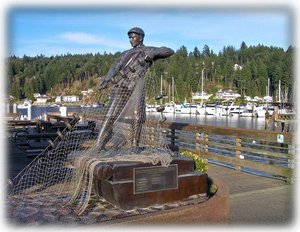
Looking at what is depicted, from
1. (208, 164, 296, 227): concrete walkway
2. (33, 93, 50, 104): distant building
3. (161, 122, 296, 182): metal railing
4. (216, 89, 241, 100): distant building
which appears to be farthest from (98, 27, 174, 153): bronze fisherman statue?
(216, 89, 241, 100): distant building

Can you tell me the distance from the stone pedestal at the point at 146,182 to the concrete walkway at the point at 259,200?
801 millimetres

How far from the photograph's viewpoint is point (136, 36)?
6.07m

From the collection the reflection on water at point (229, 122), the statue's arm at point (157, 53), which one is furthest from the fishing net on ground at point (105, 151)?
the reflection on water at point (229, 122)

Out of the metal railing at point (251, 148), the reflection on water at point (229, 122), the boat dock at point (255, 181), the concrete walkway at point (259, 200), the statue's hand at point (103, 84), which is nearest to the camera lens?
the concrete walkway at point (259, 200)

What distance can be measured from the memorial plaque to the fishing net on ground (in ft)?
0.38

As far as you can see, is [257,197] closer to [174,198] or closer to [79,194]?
[174,198]

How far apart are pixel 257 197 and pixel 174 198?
2159 millimetres

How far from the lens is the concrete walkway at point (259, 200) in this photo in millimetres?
5625

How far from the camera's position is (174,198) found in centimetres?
550

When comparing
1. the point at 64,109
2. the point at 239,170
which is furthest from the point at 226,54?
the point at 239,170

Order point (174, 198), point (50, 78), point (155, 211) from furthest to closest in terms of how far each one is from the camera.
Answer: point (50, 78) → point (174, 198) → point (155, 211)

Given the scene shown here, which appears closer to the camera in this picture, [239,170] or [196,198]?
[196,198]

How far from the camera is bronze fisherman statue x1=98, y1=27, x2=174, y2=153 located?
19.7ft

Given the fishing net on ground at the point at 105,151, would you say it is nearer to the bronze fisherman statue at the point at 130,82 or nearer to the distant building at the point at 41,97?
the bronze fisherman statue at the point at 130,82
